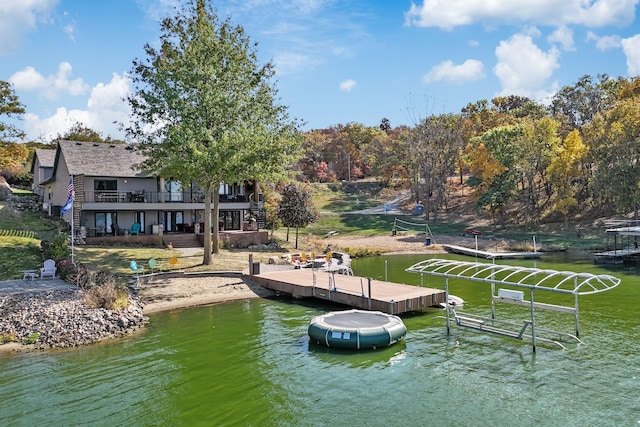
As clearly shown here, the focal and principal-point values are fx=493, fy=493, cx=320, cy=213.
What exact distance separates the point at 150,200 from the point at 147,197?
1.41 feet

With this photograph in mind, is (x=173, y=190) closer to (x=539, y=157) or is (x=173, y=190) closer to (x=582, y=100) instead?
(x=539, y=157)

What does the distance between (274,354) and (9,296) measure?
13.3 metres

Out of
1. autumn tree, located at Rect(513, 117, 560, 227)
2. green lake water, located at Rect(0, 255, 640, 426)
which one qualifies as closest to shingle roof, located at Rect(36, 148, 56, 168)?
green lake water, located at Rect(0, 255, 640, 426)

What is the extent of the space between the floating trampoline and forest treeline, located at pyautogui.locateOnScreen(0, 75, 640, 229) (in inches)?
964

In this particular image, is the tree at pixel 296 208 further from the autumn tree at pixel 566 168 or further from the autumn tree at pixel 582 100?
the autumn tree at pixel 582 100

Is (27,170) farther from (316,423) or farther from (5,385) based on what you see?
(316,423)

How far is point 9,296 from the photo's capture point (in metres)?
22.3

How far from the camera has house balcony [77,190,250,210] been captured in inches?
1537

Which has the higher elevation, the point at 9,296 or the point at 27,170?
the point at 27,170

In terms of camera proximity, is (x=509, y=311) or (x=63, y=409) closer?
(x=63, y=409)

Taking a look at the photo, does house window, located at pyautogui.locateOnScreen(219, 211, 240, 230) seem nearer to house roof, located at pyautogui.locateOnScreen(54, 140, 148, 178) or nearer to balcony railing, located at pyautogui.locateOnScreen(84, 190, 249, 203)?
balcony railing, located at pyautogui.locateOnScreen(84, 190, 249, 203)

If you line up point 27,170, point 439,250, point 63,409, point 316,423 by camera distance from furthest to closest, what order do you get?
point 27,170 → point 439,250 → point 63,409 → point 316,423

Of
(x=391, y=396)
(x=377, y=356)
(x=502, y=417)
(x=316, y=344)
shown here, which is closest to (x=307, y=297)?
(x=316, y=344)

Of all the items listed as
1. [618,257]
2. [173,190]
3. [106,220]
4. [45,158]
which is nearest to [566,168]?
[618,257]
